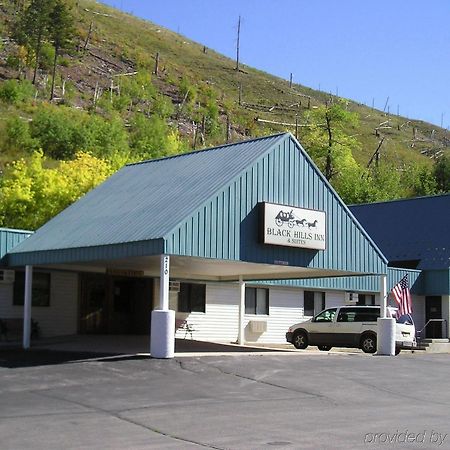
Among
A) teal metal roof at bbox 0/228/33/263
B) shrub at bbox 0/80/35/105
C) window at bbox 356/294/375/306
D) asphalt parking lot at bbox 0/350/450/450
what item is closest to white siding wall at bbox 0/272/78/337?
teal metal roof at bbox 0/228/33/263

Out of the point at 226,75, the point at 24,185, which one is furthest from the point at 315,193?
the point at 226,75

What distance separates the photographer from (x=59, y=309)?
29.4 metres

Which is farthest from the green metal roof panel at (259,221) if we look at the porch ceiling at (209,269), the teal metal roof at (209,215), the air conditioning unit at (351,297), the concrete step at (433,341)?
the air conditioning unit at (351,297)

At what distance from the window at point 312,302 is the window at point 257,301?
2558 mm

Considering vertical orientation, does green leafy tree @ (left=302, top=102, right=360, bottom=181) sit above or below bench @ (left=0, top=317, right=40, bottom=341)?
above

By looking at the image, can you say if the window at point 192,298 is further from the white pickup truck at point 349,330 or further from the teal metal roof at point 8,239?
the teal metal roof at point 8,239

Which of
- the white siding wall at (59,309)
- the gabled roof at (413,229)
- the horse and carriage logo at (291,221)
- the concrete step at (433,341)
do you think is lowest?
the concrete step at (433,341)

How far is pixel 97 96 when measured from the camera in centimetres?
9400

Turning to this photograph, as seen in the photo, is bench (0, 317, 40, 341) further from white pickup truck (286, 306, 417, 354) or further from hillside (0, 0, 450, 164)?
hillside (0, 0, 450, 164)

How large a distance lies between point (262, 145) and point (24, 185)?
20634 mm

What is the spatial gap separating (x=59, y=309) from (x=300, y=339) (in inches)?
354

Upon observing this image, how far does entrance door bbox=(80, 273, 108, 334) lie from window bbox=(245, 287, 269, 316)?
6.65m

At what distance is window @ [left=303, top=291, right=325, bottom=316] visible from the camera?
124ft

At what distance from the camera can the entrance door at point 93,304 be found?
1192 inches
